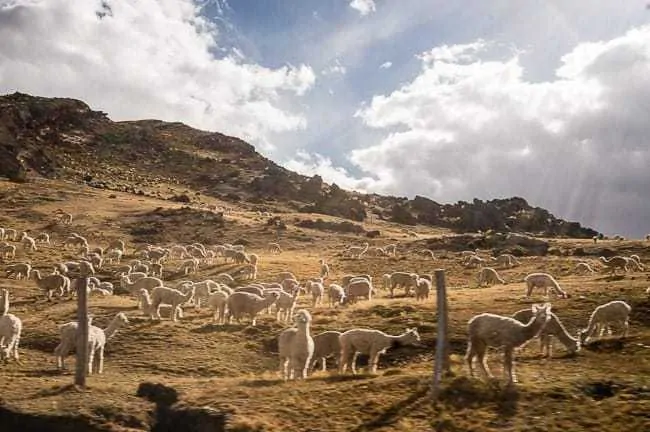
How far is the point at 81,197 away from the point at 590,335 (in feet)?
307

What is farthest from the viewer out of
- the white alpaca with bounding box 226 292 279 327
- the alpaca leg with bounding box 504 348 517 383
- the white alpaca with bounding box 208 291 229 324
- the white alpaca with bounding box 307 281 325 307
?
the white alpaca with bounding box 307 281 325 307

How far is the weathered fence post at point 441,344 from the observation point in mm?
16797

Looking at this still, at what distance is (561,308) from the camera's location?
29.4 meters

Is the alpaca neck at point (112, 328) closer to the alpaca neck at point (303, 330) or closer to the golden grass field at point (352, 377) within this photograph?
the golden grass field at point (352, 377)

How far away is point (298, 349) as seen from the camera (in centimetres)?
1956

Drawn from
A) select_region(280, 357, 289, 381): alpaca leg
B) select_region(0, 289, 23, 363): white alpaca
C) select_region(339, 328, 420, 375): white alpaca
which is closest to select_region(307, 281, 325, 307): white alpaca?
select_region(339, 328, 420, 375): white alpaca

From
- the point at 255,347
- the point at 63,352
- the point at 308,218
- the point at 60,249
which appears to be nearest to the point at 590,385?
the point at 255,347

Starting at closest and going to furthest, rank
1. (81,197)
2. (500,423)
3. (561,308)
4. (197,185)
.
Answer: (500,423), (561,308), (81,197), (197,185)

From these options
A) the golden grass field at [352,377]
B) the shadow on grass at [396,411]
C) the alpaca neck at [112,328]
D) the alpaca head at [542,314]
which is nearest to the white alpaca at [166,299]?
the golden grass field at [352,377]

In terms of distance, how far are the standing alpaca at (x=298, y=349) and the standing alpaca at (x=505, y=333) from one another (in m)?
5.12

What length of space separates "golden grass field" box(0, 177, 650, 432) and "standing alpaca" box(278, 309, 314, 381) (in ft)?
2.28

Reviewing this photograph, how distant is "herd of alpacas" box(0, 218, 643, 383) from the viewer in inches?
701

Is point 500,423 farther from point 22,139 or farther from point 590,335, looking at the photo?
point 22,139

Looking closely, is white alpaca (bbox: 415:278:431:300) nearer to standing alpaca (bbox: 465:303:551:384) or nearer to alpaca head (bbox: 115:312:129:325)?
alpaca head (bbox: 115:312:129:325)
